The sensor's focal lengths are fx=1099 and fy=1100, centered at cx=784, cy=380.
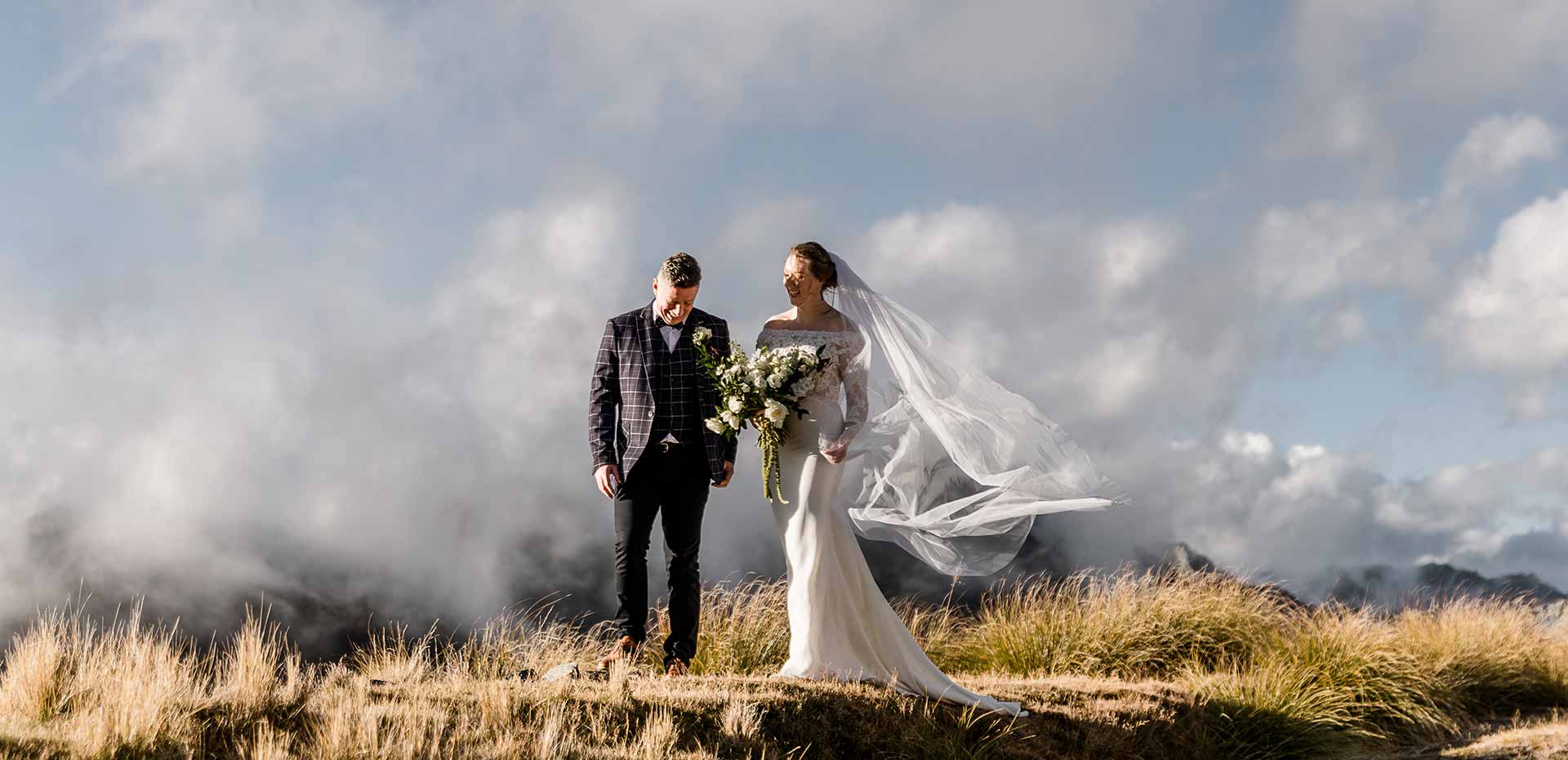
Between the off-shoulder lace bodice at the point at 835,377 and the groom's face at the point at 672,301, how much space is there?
0.49 m

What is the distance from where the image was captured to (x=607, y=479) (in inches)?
267

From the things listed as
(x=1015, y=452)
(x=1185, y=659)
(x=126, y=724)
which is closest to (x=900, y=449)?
(x=1015, y=452)

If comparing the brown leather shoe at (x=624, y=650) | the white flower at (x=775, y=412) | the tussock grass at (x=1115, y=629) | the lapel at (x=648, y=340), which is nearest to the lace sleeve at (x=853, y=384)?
the white flower at (x=775, y=412)

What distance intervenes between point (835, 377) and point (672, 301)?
3.59 ft

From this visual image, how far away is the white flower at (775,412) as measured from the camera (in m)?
6.36

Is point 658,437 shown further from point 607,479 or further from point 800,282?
point 800,282

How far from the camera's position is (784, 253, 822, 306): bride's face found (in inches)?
262

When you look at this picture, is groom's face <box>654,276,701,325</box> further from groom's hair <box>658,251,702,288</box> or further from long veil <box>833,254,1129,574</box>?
long veil <box>833,254,1129,574</box>

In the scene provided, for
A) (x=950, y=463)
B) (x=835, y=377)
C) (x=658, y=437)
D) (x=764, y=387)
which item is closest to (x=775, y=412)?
(x=764, y=387)

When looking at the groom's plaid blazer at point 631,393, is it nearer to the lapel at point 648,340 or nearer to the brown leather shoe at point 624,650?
the lapel at point 648,340

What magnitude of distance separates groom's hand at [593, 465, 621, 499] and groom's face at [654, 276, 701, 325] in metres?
0.98

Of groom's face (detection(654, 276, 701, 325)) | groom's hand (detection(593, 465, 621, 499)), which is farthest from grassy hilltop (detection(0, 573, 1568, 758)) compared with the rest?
groom's face (detection(654, 276, 701, 325))

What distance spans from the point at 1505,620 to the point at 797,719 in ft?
38.7

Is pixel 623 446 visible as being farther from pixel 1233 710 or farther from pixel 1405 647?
pixel 1405 647
